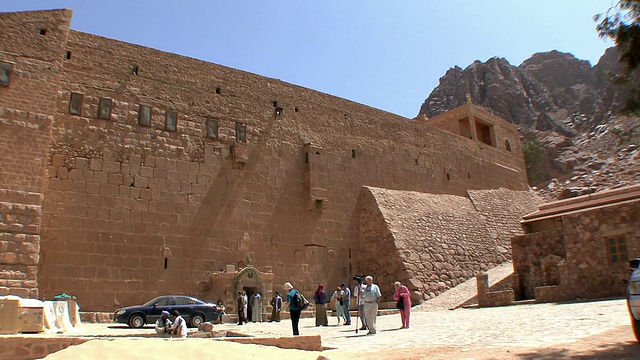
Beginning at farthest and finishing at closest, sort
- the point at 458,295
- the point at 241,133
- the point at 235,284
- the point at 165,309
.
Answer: the point at 458,295, the point at 241,133, the point at 235,284, the point at 165,309

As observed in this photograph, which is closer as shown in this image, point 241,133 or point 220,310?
Result: point 220,310

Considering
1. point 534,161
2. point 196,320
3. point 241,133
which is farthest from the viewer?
point 534,161

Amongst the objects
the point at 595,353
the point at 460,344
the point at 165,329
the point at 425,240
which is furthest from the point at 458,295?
the point at 595,353

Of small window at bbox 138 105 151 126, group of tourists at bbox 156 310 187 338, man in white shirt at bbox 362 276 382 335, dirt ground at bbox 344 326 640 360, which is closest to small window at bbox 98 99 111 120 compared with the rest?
small window at bbox 138 105 151 126

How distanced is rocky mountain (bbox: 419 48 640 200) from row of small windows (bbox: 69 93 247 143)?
2665 cm

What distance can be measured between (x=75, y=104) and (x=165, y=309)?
20.8 ft

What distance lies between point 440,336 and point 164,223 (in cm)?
937

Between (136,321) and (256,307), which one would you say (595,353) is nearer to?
(136,321)

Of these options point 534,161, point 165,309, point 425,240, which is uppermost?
point 534,161

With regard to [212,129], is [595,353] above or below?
below

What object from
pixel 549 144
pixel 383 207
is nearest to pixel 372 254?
pixel 383 207

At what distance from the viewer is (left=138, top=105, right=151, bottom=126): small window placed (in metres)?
15.5

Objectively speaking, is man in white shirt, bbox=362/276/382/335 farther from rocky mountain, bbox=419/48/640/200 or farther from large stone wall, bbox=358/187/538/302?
rocky mountain, bbox=419/48/640/200

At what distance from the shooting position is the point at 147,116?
15602 mm
